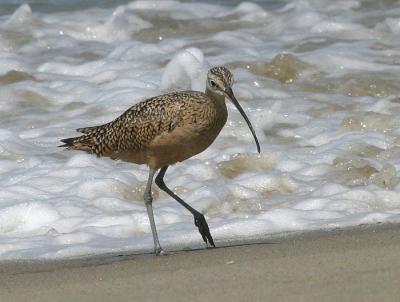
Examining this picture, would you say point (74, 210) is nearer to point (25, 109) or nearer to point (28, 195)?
point (28, 195)

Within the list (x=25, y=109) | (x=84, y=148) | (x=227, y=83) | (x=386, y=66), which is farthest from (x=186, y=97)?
(x=386, y=66)

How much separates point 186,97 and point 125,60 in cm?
497

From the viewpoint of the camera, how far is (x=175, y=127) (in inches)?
257

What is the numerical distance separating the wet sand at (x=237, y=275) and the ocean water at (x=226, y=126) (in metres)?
0.73

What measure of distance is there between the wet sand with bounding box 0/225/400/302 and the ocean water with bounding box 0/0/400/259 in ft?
2.40

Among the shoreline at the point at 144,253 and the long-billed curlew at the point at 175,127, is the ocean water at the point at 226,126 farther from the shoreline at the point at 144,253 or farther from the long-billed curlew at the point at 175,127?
the long-billed curlew at the point at 175,127

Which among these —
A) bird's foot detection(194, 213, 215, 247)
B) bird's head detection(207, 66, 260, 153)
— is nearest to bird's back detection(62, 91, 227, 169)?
bird's head detection(207, 66, 260, 153)

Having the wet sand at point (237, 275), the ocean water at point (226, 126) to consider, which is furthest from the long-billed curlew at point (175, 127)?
the wet sand at point (237, 275)

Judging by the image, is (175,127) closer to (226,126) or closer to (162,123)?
(162,123)

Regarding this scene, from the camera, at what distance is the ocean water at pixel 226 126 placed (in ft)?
23.2

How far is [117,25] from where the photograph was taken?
13.1 m

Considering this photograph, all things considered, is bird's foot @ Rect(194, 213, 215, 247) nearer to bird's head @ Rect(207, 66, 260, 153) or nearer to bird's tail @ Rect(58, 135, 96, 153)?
bird's head @ Rect(207, 66, 260, 153)

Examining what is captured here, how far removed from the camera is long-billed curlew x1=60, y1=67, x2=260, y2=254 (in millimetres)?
6531

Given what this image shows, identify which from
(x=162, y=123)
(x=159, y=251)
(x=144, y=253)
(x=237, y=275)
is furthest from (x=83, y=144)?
(x=237, y=275)
